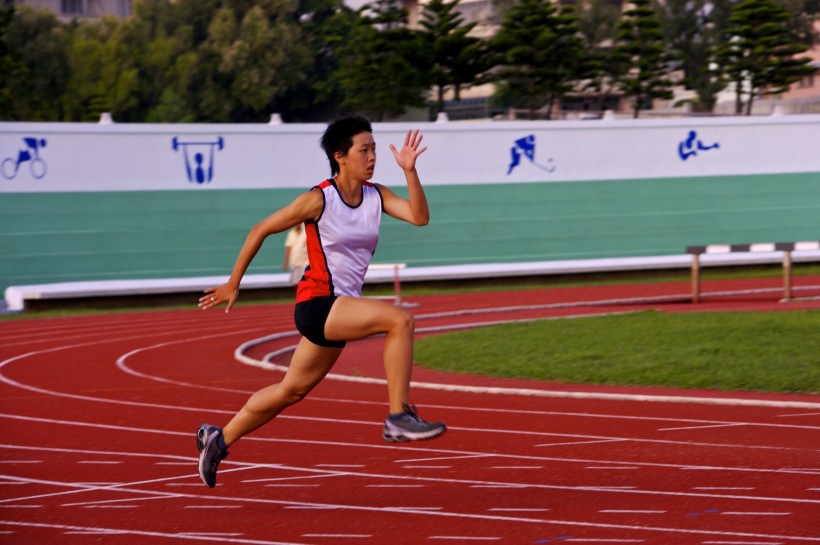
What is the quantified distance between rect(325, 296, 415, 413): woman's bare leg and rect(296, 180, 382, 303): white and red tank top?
13 centimetres

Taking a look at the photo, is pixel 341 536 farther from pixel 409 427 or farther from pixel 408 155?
pixel 408 155

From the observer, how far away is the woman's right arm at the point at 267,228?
20.4ft

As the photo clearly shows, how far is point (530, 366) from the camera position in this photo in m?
12.5

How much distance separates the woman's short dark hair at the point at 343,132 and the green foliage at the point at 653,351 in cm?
525

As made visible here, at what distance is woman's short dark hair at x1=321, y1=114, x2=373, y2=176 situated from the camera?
650 centimetres

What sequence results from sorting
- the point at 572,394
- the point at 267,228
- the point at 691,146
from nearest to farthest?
the point at 267,228 < the point at 572,394 < the point at 691,146

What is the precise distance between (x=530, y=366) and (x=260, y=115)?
82.3 m

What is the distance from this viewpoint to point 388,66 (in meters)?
55.5

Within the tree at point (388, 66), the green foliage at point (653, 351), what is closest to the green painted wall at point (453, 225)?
the green foliage at point (653, 351)

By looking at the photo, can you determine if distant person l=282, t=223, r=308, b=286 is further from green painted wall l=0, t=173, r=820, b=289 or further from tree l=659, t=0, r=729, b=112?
tree l=659, t=0, r=729, b=112

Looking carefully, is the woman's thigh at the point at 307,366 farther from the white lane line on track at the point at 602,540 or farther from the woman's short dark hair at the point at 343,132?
the white lane line on track at the point at 602,540

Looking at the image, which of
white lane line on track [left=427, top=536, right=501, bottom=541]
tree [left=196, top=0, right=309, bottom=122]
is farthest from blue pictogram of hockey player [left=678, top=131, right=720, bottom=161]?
tree [left=196, top=0, right=309, bottom=122]

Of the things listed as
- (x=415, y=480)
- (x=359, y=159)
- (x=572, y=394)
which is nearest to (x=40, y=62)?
(x=572, y=394)

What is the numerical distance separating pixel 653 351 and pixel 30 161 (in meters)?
13.9
